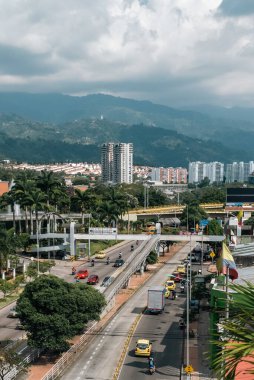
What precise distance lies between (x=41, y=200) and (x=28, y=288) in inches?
2101

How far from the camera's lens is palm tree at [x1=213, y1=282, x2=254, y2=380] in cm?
1293

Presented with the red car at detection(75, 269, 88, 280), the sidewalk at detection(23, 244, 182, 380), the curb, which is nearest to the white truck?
the curb

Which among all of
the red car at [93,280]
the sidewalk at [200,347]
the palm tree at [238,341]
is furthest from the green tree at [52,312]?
the palm tree at [238,341]

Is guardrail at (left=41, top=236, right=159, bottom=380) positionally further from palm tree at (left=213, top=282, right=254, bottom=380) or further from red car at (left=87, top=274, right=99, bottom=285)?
palm tree at (left=213, top=282, right=254, bottom=380)

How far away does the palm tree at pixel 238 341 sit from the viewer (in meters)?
12.9

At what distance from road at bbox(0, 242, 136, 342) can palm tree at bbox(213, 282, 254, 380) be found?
40204 millimetres

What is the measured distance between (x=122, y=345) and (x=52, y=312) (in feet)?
26.7

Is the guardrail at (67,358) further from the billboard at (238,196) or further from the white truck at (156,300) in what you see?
the billboard at (238,196)

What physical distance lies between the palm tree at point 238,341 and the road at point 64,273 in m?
40.2

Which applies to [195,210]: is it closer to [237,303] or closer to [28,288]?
[28,288]

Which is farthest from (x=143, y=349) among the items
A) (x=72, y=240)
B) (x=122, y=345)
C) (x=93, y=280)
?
(x=72, y=240)

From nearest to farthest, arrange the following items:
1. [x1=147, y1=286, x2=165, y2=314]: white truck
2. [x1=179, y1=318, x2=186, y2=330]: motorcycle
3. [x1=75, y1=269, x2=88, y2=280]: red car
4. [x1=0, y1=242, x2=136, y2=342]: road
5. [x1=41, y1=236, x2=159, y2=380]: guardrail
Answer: [x1=41, y1=236, x2=159, y2=380]: guardrail
[x1=0, y1=242, x2=136, y2=342]: road
[x1=179, y1=318, x2=186, y2=330]: motorcycle
[x1=147, y1=286, x2=165, y2=314]: white truck
[x1=75, y1=269, x2=88, y2=280]: red car

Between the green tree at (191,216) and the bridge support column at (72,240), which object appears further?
the green tree at (191,216)

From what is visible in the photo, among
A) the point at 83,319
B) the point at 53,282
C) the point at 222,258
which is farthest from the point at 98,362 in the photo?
the point at 222,258
